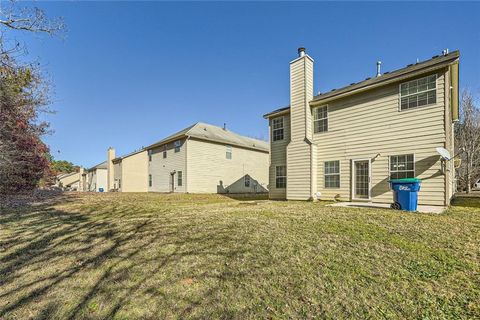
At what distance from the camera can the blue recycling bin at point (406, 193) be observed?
7038 millimetres

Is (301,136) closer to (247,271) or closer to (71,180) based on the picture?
(247,271)

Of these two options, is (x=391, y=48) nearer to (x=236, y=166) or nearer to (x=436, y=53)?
(x=436, y=53)

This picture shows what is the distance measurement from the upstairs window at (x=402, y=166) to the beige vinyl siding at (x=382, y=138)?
6.2 inches

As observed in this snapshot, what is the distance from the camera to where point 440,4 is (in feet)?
31.1

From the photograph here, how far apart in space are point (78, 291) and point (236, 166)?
2028 cm

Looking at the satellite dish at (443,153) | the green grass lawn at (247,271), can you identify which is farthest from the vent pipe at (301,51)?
the green grass lawn at (247,271)

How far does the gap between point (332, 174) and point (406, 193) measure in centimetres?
370

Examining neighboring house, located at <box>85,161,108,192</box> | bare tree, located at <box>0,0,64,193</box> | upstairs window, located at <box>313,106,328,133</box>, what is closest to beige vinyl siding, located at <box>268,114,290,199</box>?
upstairs window, located at <box>313,106,328,133</box>

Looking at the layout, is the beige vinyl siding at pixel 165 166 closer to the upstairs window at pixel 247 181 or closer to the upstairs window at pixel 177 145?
the upstairs window at pixel 177 145

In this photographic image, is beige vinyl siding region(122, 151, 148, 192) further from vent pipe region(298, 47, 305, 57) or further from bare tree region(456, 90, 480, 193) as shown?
bare tree region(456, 90, 480, 193)

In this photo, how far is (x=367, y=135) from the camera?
9781mm

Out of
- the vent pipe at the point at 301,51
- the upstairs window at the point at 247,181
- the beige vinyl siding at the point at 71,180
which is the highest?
the vent pipe at the point at 301,51

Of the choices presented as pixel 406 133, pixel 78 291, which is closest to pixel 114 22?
pixel 78 291

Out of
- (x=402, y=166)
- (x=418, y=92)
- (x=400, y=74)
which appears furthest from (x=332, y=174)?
(x=400, y=74)
